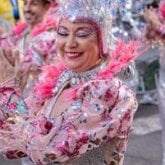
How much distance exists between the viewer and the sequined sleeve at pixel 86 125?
8.42 feet

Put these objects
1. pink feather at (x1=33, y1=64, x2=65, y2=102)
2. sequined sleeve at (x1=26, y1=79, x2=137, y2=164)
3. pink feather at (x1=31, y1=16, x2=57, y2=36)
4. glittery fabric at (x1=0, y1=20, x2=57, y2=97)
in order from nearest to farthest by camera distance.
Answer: sequined sleeve at (x1=26, y1=79, x2=137, y2=164)
pink feather at (x1=33, y1=64, x2=65, y2=102)
glittery fabric at (x1=0, y1=20, x2=57, y2=97)
pink feather at (x1=31, y1=16, x2=57, y2=36)

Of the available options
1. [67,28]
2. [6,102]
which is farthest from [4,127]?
[67,28]

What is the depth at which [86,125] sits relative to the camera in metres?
2.60

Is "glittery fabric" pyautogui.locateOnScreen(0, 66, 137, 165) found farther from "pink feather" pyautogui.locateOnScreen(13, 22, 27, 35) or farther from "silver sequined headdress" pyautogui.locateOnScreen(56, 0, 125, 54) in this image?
"pink feather" pyautogui.locateOnScreen(13, 22, 27, 35)

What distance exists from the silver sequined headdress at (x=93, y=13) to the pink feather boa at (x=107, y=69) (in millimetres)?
63

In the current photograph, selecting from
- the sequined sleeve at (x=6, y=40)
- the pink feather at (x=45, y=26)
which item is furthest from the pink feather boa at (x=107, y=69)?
the sequined sleeve at (x=6, y=40)

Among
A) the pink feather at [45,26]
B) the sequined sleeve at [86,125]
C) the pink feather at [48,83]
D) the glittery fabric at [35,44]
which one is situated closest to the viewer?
the sequined sleeve at [86,125]

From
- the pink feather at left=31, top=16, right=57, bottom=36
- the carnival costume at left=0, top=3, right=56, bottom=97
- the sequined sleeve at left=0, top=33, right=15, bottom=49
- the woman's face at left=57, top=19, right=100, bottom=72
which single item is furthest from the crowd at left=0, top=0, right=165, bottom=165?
the sequined sleeve at left=0, top=33, right=15, bottom=49

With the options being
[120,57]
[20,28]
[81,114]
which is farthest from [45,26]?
[81,114]

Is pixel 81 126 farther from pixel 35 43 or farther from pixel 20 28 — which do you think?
pixel 20 28

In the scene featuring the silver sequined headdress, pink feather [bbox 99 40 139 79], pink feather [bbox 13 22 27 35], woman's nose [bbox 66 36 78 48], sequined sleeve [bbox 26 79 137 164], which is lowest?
sequined sleeve [bbox 26 79 137 164]

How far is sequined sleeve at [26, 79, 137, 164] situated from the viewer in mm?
2566

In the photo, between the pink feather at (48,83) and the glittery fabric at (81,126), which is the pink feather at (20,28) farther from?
the glittery fabric at (81,126)

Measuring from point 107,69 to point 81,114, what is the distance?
0.26 metres
